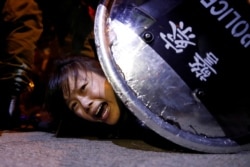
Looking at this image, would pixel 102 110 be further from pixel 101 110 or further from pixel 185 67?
pixel 185 67

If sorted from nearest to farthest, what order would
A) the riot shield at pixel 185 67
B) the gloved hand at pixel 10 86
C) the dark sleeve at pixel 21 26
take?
the riot shield at pixel 185 67, the gloved hand at pixel 10 86, the dark sleeve at pixel 21 26

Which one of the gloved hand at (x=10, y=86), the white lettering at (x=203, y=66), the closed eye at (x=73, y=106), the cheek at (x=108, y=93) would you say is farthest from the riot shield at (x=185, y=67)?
the gloved hand at (x=10, y=86)

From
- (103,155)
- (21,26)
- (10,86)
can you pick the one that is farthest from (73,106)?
(21,26)

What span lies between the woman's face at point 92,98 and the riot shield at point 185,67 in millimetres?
344

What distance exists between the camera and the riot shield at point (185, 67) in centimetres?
129

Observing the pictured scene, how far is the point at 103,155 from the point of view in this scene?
1.30m

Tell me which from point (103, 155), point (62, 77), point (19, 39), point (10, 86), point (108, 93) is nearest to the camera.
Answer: point (103, 155)

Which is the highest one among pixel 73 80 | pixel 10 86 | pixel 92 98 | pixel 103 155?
pixel 10 86

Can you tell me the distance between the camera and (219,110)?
1.32 metres

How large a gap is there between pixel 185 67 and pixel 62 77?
715mm

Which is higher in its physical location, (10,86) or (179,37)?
(10,86)

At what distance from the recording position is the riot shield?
1.29 meters

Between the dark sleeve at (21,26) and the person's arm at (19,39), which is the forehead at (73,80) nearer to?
the person's arm at (19,39)

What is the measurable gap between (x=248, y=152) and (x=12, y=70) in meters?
1.53
